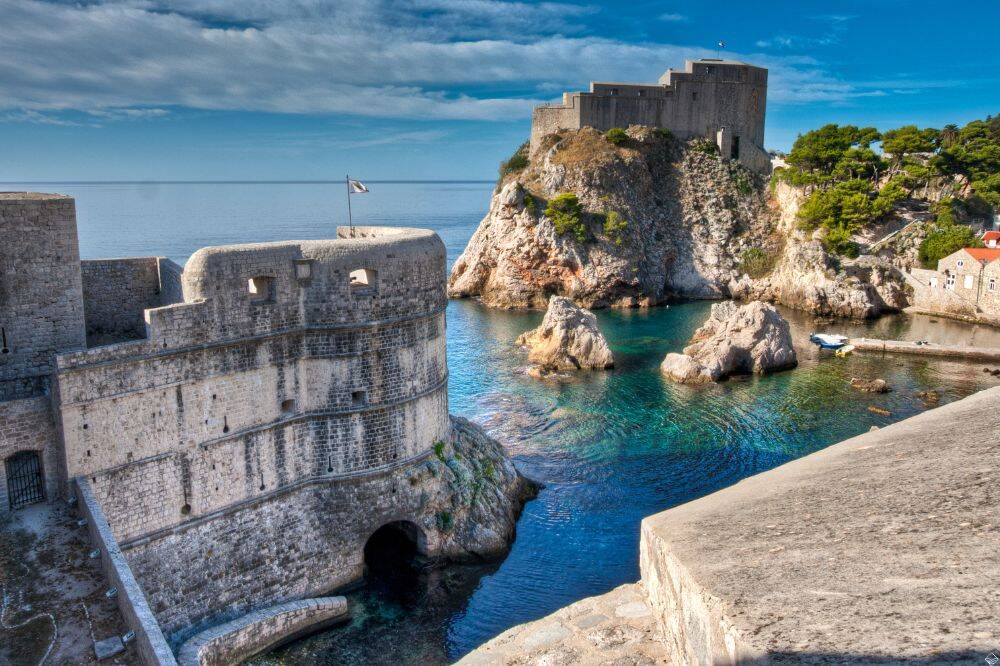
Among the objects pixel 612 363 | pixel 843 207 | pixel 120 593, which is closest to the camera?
pixel 120 593

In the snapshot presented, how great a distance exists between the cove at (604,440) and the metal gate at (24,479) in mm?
6080

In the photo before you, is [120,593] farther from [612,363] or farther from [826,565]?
[612,363]

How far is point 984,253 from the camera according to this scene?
52031 mm

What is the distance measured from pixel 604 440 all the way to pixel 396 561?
1252cm

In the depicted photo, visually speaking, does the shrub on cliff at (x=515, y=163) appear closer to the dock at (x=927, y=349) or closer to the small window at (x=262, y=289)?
the dock at (x=927, y=349)

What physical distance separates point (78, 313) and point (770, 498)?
49.5 ft

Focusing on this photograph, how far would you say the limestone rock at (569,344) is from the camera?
1650 inches

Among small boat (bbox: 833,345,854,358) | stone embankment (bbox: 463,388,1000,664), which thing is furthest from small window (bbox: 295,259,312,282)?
small boat (bbox: 833,345,854,358)

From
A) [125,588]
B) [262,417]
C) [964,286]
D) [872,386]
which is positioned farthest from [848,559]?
[964,286]


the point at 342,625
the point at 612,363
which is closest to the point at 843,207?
the point at 612,363

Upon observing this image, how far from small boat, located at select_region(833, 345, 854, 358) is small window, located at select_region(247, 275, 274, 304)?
36966mm

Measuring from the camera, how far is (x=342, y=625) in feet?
59.0

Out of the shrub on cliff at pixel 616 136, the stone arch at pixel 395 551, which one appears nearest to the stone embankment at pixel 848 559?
the stone arch at pixel 395 551

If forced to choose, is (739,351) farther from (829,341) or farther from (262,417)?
(262,417)
